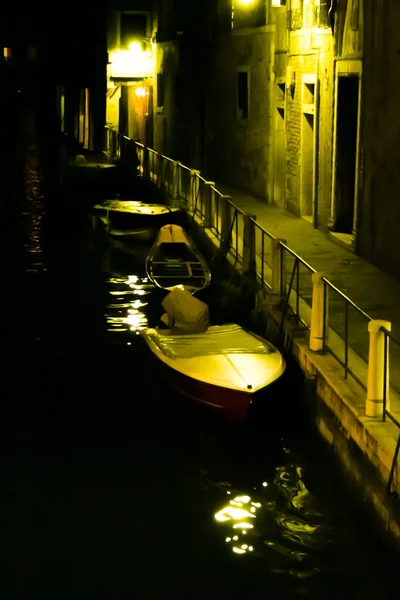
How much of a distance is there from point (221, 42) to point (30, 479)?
691 inches

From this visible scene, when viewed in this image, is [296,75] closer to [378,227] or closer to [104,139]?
[378,227]

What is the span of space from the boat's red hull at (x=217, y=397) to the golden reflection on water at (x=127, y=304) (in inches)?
159

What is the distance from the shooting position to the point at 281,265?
1206 cm

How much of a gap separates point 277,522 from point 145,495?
1.23 meters

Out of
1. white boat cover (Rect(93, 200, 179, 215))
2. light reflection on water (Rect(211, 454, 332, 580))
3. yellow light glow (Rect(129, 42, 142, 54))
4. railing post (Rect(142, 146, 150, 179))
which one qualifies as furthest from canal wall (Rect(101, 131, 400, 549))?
yellow light glow (Rect(129, 42, 142, 54))

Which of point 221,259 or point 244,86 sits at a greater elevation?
point 244,86

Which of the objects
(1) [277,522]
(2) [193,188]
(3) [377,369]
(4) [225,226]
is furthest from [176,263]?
(3) [377,369]

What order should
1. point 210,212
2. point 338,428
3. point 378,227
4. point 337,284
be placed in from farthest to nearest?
point 210,212
point 378,227
point 337,284
point 338,428

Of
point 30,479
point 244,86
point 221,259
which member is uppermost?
point 244,86

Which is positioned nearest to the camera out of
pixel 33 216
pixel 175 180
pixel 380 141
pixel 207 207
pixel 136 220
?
pixel 380 141

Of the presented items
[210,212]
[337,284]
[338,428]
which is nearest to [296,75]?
[210,212]

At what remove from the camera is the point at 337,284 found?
12.9 meters

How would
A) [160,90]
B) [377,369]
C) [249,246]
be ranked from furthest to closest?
1. [160,90]
2. [249,246]
3. [377,369]

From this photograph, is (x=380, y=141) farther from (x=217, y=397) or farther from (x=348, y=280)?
(x=217, y=397)
